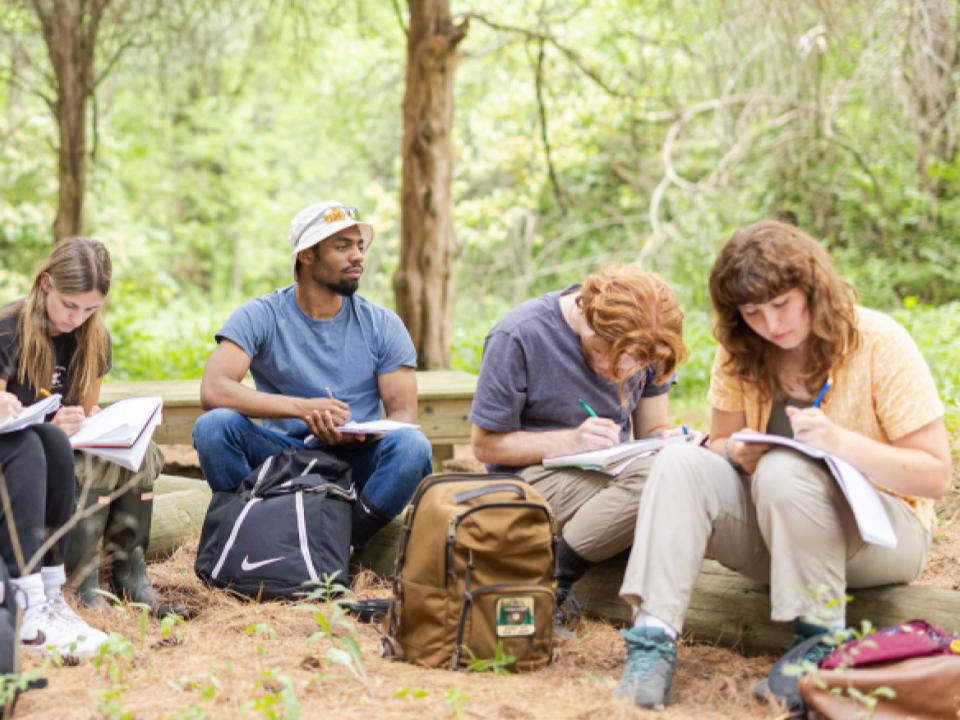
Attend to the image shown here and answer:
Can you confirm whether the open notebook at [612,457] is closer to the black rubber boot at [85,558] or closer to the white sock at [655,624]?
the white sock at [655,624]

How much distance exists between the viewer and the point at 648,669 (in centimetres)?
273

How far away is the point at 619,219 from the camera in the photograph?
13648mm

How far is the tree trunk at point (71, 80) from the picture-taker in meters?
9.52

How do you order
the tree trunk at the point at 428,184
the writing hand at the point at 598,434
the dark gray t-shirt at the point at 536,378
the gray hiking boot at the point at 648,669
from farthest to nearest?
the tree trunk at the point at 428,184
the dark gray t-shirt at the point at 536,378
the writing hand at the point at 598,434
the gray hiking boot at the point at 648,669

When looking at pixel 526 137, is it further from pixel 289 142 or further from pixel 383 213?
pixel 289 142

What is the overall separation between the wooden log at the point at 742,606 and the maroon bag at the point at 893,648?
389 mm

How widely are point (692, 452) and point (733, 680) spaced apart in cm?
60

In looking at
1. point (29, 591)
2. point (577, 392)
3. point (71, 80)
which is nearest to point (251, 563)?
point (29, 591)

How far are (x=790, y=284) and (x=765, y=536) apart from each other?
641 mm

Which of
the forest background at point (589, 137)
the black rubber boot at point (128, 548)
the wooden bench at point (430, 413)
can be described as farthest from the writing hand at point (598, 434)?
the forest background at point (589, 137)

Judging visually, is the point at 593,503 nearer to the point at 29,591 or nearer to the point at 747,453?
the point at 747,453

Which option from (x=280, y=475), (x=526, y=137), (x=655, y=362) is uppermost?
(x=526, y=137)

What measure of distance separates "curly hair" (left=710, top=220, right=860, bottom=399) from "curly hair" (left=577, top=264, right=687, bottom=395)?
12.4 inches

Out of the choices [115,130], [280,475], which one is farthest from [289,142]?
[280,475]
